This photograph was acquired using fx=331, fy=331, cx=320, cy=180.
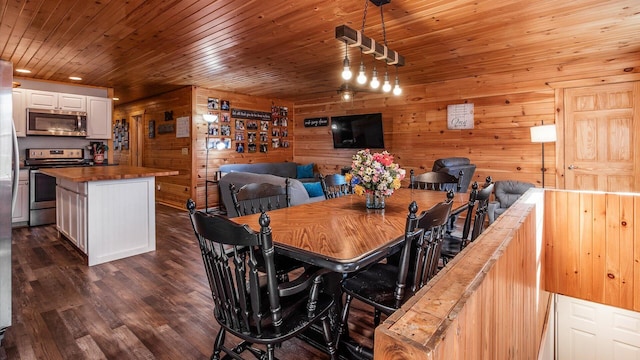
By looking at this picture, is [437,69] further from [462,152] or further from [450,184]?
[450,184]

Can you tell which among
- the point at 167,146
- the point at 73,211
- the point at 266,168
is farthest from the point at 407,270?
the point at 167,146

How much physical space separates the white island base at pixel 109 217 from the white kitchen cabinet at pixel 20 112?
7.01 ft

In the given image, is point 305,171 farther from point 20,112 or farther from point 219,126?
point 20,112

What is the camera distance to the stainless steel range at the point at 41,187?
4.97m

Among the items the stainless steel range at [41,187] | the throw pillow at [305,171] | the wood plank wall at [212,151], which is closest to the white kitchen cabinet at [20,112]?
the stainless steel range at [41,187]

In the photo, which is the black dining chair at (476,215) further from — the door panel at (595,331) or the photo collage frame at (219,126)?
the photo collage frame at (219,126)

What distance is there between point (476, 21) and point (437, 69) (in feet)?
6.32

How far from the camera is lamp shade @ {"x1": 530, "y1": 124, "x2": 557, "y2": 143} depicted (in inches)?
173

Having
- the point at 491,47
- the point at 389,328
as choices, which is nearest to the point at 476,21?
the point at 491,47

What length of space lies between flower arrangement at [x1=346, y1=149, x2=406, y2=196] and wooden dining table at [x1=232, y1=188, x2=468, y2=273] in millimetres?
157

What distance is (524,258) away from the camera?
5.80ft

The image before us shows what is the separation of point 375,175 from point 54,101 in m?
5.97

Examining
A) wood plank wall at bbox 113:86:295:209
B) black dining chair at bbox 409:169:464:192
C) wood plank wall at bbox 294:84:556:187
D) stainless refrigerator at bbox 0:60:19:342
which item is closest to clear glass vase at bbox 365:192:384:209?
black dining chair at bbox 409:169:464:192

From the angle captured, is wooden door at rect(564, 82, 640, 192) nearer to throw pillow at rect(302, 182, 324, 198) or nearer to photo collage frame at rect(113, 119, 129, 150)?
throw pillow at rect(302, 182, 324, 198)
